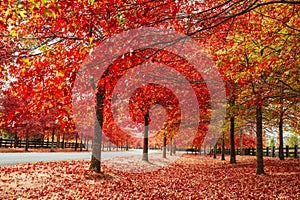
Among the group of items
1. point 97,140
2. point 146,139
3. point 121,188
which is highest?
point 97,140

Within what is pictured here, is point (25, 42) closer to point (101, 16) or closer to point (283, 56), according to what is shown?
point (101, 16)

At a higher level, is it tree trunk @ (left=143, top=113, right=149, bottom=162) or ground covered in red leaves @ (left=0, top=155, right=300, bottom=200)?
tree trunk @ (left=143, top=113, right=149, bottom=162)

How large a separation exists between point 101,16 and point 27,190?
609cm

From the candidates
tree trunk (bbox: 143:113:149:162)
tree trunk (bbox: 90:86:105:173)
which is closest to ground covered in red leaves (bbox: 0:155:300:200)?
tree trunk (bbox: 90:86:105:173)

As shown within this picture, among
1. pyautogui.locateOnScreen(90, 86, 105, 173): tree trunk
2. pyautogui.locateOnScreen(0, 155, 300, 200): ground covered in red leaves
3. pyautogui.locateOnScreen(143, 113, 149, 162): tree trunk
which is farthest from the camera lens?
→ pyautogui.locateOnScreen(143, 113, 149, 162): tree trunk

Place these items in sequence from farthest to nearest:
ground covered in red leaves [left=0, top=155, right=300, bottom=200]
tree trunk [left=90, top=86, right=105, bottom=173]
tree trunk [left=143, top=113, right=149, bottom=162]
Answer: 1. tree trunk [left=143, top=113, right=149, bottom=162]
2. tree trunk [left=90, top=86, right=105, bottom=173]
3. ground covered in red leaves [left=0, top=155, right=300, bottom=200]

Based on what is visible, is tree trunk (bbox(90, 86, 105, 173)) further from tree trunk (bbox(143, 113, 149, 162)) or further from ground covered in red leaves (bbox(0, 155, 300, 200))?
tree trunk (bbox(143, 113, 149, 162))

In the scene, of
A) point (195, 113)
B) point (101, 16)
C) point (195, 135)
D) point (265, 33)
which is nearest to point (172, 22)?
point (101, 16)

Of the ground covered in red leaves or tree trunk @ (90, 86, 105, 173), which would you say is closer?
the ground covered in red leaves

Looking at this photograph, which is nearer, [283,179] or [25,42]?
[25,42]

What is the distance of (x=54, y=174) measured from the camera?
10781mm

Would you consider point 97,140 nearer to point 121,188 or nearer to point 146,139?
point 121,188

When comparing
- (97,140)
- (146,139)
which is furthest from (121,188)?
(146,139)

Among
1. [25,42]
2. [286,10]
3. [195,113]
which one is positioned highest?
[286,10]
